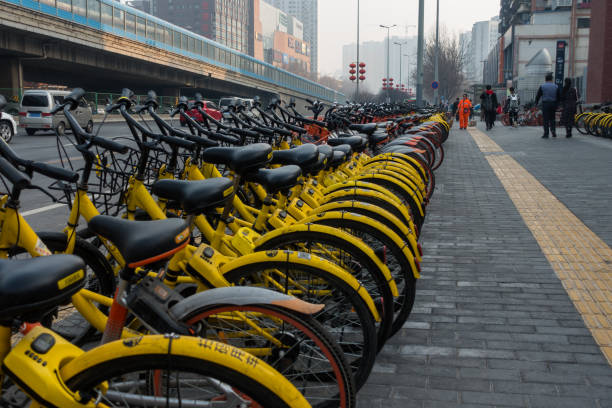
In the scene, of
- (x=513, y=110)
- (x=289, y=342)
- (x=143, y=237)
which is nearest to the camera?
(x=143, y=237)

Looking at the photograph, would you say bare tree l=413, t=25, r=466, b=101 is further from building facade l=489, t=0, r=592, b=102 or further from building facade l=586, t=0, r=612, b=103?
building facade l=586, t=0, r=612, b=103

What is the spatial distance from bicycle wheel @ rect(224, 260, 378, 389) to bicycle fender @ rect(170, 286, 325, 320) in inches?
24.7

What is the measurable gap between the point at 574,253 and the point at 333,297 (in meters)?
3.57

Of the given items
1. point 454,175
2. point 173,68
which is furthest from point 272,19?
point 454,175

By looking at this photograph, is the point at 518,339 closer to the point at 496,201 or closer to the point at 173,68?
the point at 496,201

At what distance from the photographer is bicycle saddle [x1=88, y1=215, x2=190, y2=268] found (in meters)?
1.93

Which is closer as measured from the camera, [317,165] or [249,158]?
[249,158]

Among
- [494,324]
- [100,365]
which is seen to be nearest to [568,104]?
[494,324]

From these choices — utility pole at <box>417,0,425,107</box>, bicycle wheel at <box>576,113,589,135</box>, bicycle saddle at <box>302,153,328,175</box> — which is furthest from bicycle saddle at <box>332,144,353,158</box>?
utility pole at <box>417,0,425,107</box>

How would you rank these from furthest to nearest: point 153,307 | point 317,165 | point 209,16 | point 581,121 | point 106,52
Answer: point 209,16, point 106,52, point 581,121, point 317,165, point 153,307

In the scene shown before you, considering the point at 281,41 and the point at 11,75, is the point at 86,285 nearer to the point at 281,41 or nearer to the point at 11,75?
the point at 11,75

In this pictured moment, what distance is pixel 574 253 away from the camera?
564cm

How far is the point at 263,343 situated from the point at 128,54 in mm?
43600

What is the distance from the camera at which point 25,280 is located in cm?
164
